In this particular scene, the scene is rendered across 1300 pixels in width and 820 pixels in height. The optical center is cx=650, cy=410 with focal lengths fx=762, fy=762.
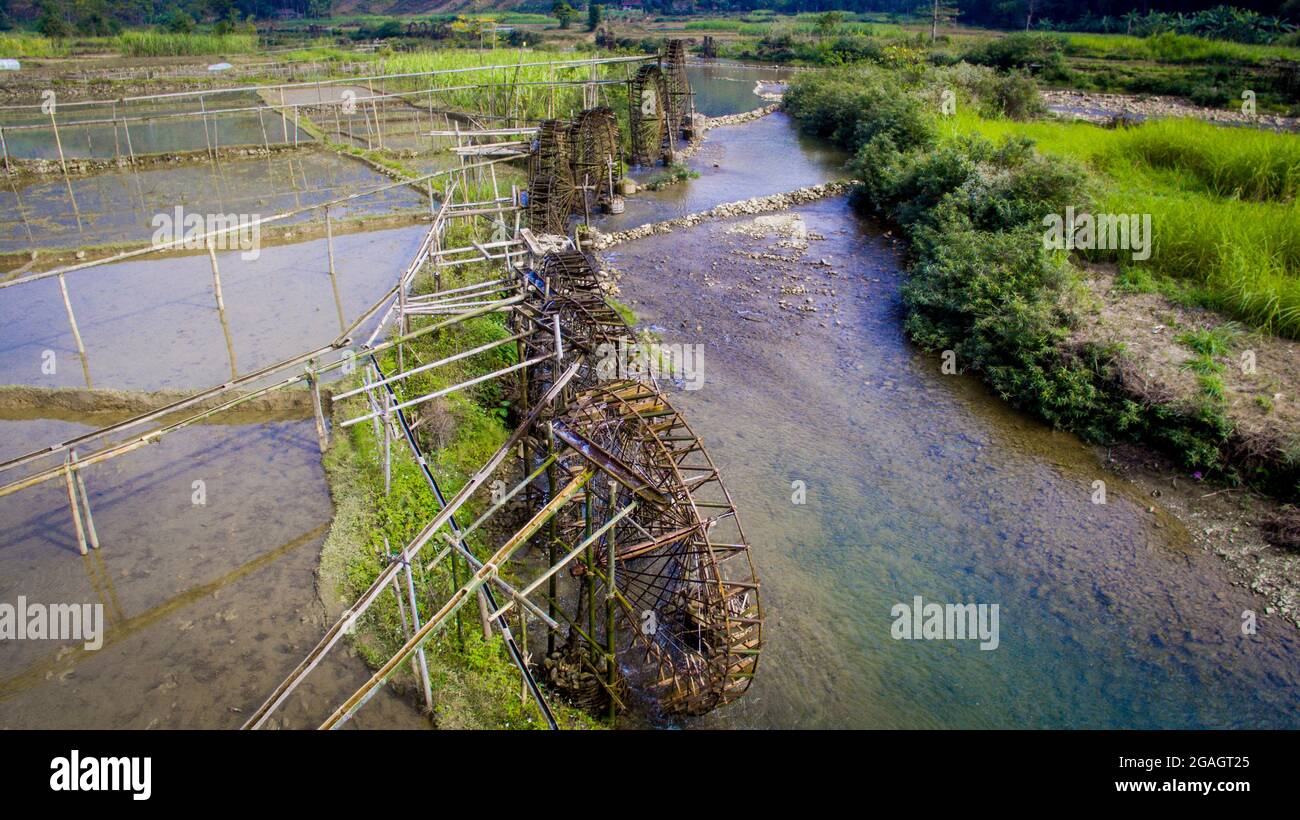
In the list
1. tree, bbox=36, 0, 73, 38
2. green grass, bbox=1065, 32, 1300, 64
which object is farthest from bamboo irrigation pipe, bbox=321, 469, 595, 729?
tree, bbox=36, 0, 73, 38

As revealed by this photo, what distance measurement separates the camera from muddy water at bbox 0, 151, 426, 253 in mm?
20531

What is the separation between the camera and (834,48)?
5328cm

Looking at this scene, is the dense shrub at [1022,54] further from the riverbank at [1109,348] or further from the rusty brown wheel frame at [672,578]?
the rusty brown wheel frame at [672,578]

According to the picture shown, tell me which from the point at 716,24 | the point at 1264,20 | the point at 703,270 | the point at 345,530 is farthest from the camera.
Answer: the point at 716,24

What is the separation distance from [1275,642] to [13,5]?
92.6m

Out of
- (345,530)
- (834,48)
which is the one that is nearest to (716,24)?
(834,48)

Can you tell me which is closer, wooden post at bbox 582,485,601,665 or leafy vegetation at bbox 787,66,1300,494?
wooden post at bbox 582,485,601,665

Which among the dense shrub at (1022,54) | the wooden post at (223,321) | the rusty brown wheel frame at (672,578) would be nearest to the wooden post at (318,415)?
the wooden post at (223,321)

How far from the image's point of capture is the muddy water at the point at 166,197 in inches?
808

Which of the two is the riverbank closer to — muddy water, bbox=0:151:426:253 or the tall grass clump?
the tall grass clump

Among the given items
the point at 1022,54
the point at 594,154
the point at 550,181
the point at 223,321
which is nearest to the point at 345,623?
the point at 223,321

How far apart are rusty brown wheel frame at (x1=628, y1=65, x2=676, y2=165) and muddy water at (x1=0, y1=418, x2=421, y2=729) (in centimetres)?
2272

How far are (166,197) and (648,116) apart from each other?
17.9m

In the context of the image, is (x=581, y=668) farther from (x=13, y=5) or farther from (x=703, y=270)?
(x=13, y=5)
